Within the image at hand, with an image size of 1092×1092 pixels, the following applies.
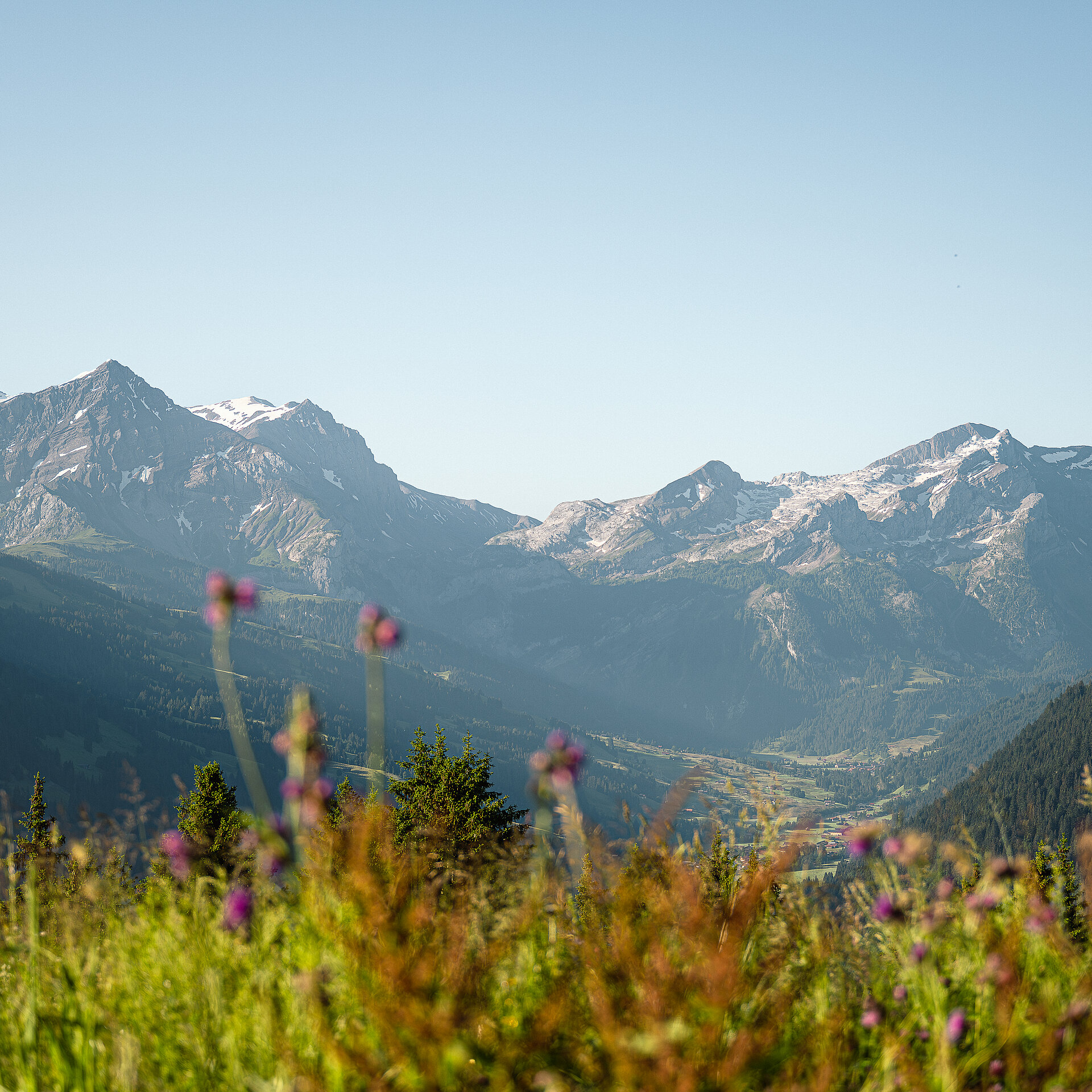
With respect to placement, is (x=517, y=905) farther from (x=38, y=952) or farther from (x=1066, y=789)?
(x=1066, y=789)

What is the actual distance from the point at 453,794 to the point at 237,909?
26.1 meters

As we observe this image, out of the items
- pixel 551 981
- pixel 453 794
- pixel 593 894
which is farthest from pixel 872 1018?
pixel 453 794

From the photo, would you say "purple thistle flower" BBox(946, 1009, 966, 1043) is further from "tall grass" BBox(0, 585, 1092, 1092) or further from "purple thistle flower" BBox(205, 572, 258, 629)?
"purple thistle flower" BBox(205, 572, 258, 629)

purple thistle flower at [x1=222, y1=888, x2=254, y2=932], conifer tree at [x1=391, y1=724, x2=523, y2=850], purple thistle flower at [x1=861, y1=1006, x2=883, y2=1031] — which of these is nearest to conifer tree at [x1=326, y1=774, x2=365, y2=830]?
purple thistle flower at [x1=222, y1=888, x2=254, y2=932]

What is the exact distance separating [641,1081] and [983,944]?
8.86ft

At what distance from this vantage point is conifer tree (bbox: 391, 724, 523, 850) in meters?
27.9

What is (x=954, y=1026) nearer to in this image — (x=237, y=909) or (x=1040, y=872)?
(x=237, y=909)

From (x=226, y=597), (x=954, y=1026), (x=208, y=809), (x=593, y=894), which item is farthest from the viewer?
(x=208, y=809)

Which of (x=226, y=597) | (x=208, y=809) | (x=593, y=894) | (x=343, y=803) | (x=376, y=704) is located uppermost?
(x=226, y=597)

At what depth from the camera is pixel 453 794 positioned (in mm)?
29719

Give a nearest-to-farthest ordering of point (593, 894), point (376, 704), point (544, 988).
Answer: point (544, 988) → point (376, 704) → point (593, 894)

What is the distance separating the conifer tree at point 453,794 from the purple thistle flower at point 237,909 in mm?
22079

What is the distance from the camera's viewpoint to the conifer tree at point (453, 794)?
27.9 meters

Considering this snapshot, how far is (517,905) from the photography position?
577cm
